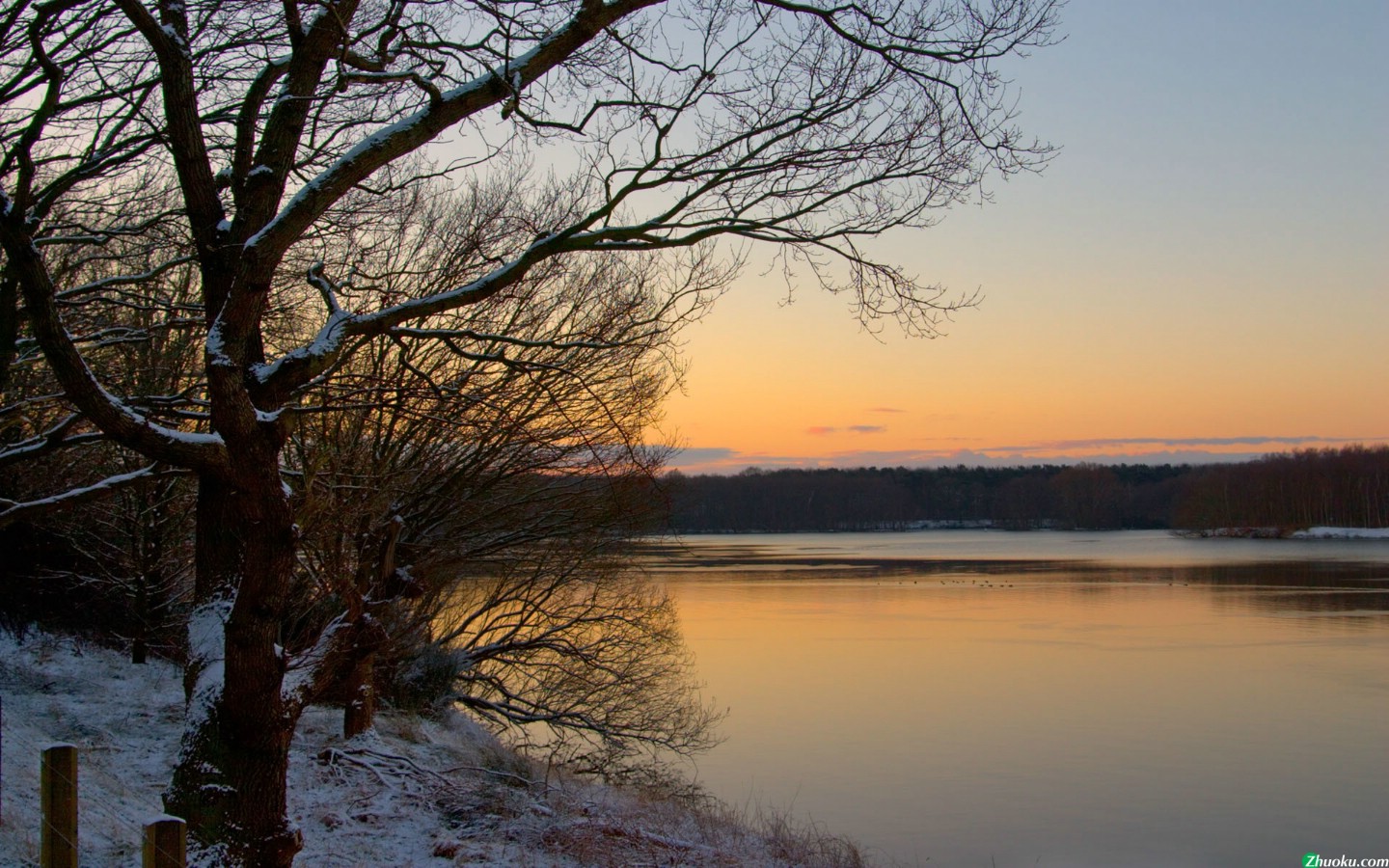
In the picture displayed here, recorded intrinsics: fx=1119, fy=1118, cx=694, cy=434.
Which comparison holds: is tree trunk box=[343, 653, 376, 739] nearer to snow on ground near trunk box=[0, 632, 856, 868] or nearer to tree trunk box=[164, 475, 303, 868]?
snow on ground near trunk box=[0, 632, 856, 868]

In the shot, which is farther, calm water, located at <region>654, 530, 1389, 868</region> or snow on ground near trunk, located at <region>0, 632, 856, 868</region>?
calm water, located at <region>654, 530, 1389, 868</region>

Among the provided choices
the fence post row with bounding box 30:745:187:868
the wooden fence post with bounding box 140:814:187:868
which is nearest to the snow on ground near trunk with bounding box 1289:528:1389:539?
the fence post row with bounding box 30:745:187:868

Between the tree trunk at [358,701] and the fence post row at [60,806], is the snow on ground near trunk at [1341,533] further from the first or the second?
the fence post row at [60,806]

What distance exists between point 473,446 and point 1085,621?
22.5 m

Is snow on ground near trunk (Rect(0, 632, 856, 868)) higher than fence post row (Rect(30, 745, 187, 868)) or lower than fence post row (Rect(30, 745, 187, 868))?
lower

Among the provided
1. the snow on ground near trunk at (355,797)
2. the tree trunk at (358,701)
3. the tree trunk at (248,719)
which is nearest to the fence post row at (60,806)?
the tree trunk at (248,719)

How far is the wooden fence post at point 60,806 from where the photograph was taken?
4828 millimetres

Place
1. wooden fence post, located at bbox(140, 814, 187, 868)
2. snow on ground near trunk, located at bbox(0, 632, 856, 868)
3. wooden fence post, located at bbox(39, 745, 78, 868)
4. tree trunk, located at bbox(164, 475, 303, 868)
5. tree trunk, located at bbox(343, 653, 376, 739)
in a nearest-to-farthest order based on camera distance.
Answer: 1. wooden fence post, located at bbox(140, 814, 187, 868)
2. wooden fence post, located at bbox(39, 745, 78, 868)
3. tree trunk, located at bbox(164, 475, 303, 868)
4. snow on ground near trunk, located at bbox(0, 632, 856, 868)
5. tree trunk, located at bbox(343, 653, 376, 739)

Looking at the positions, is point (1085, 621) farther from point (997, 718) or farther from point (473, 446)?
point (473, 446)

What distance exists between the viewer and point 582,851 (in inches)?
347

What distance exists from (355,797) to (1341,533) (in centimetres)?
10171

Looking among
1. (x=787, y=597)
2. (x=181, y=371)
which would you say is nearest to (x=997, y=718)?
(x=181, y=371)

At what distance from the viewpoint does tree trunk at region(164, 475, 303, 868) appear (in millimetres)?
5617

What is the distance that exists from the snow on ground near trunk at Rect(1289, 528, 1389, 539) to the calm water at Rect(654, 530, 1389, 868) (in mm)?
62526
